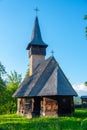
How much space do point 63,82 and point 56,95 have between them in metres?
1.90

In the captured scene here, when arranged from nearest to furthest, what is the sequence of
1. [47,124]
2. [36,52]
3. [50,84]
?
1. [47,124]
2. [50,84]
3. [36,52]

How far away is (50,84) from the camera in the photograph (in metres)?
28.8

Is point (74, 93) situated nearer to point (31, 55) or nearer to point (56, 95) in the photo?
point (56, 95)

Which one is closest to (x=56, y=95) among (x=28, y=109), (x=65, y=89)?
(x=65, y=89)

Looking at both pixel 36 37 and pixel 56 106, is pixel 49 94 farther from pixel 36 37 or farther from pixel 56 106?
pixel 36 37

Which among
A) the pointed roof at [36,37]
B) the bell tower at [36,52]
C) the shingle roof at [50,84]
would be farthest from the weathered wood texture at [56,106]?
the pointed roof at [36,37]

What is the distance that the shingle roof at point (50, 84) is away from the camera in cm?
2788

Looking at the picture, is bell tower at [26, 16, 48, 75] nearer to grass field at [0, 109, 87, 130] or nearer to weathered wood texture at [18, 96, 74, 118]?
weathered wood texture at [18, 96, 74, 118]

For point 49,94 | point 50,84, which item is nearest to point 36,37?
point 50,84

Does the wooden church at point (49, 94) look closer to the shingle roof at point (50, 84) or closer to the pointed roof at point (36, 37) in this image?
the shingle roof at point (50, 84)

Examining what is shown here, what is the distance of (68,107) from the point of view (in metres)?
28.4

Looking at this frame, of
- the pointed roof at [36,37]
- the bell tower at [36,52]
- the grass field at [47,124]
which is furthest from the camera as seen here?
the pointed roof at [36,37]

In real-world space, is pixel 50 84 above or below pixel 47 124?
above

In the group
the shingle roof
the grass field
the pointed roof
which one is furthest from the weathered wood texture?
the pointed roof
